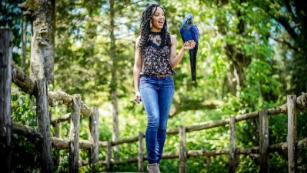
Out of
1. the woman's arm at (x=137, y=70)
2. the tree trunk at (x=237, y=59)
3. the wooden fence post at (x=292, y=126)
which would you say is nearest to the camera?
the woman's arm at (x=137, y=70)

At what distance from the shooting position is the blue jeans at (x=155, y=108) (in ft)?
17.5

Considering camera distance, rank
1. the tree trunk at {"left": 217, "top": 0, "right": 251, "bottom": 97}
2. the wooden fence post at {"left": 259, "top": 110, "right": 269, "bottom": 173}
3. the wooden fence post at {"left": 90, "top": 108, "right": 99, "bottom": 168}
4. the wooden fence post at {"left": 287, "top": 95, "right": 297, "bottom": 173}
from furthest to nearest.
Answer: the tree trunk at {"left": 217, "top": 0, "right": 251, "bottom": 97}, the wooden fence post at {"left": 90, "top": 108, "right": 99, "bottom": 168}, the wooden fence post at {"left": 259, "top": 110, "right": 269, "bottom": 173}, the wooden fence post at {"left": 287, "top": 95, "right": 297, "bottom": 173}

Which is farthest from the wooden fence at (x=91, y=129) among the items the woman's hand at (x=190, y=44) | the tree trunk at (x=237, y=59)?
the tree trunk at (x=237, y=59)

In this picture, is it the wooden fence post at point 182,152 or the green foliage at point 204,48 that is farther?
the green foliage at point 204,48

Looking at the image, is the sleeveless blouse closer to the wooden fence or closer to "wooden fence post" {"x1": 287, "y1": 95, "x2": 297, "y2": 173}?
the wooden fence

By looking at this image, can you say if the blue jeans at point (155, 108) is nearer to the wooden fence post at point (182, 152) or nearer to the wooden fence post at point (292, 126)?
the wooden fence post at point (292, 126)

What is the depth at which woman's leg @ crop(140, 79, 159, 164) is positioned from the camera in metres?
5.34

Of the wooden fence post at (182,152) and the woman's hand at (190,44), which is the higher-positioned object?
the woman's hand at (190,44)

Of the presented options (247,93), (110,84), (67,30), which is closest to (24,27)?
(67,30)

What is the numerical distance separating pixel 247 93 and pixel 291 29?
10.0 ft

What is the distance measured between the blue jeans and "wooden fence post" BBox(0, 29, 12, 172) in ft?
5.89

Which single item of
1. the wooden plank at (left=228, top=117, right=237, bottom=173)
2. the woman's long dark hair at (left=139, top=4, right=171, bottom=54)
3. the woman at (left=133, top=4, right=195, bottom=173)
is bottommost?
the wooden plank at (left=228, top=117, right=237, bottom=173)

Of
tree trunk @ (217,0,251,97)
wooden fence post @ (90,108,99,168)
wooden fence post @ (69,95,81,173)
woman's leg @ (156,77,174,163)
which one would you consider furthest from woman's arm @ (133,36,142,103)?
tree trunk @ (217,0,251,97)

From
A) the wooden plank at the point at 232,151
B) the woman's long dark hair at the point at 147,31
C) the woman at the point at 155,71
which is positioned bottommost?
the wooden plank at the point at 232,151
